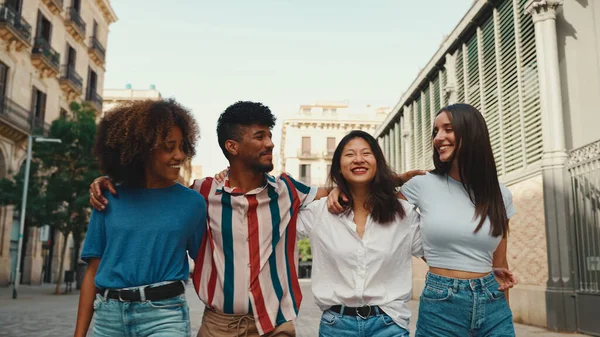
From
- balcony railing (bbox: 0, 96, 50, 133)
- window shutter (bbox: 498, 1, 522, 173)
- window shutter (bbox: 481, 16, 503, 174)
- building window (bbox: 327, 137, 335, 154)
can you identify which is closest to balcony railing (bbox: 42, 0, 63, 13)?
balcony railing (bbox: 0, 96, 50, 133)

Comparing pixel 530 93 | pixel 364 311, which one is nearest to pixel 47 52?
pixel 530 93

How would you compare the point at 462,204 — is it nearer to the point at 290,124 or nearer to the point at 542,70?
the point at 542,70

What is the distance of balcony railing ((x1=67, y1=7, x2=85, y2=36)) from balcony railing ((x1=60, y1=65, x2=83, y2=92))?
2375mm

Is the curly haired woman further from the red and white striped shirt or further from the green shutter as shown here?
the green shutter

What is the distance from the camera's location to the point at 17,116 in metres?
25.2

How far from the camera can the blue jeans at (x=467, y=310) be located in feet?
9.21

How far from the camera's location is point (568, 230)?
9.18m

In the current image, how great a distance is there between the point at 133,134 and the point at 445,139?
1693 millimetres

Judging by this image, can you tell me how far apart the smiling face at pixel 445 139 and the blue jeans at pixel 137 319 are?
1.68m

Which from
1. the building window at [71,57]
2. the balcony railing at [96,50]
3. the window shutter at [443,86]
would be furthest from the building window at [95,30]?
the window shutter at [443,86]

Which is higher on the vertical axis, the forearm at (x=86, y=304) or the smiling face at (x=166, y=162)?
the smiling face at (x=166, y=162)

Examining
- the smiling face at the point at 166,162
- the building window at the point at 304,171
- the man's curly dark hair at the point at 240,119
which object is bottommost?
the smiling face at the point at 166,162

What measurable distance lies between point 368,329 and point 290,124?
180 ft

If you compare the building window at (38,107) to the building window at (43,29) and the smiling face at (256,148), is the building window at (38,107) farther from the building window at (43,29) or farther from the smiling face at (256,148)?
the smiling face at (256,148)
